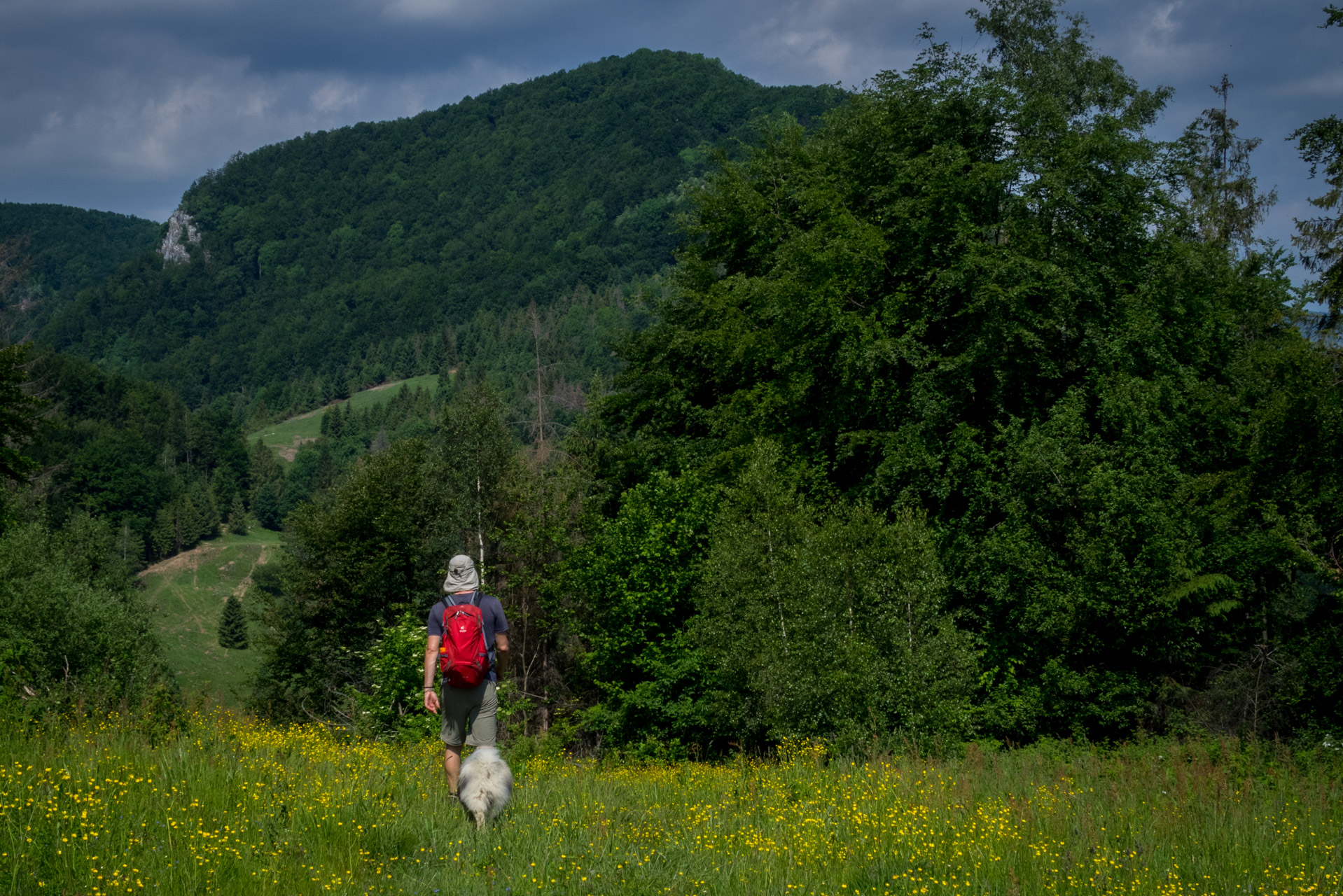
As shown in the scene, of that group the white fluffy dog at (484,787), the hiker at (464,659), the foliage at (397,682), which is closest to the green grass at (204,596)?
the foliage at (397,682)

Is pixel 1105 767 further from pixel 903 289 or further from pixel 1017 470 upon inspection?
pixel 903 289

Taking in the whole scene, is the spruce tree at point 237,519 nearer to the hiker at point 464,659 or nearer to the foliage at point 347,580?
the foliage at point 347,580

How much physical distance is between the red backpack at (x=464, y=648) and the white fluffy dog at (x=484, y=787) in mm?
661

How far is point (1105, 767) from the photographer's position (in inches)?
336

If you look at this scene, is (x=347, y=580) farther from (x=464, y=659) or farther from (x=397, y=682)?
(x=464, y=659)

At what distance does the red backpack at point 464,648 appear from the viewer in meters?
6.33

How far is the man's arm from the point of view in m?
6.25

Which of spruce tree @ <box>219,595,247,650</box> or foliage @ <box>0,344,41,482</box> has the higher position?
foliage @ <box>0,344,41,482</box>

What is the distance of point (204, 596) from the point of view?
110562 mm

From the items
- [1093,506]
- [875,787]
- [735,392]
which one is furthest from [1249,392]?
[875,787]

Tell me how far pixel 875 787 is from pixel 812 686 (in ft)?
25.6

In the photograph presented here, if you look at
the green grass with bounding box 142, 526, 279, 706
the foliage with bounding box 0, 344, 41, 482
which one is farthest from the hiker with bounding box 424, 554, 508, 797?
the green grass with bounding box 142, 526, 279, 706

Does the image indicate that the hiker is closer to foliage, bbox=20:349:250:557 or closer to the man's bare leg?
the man's bare leg

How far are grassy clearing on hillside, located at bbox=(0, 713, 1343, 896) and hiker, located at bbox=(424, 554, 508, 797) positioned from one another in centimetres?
45
